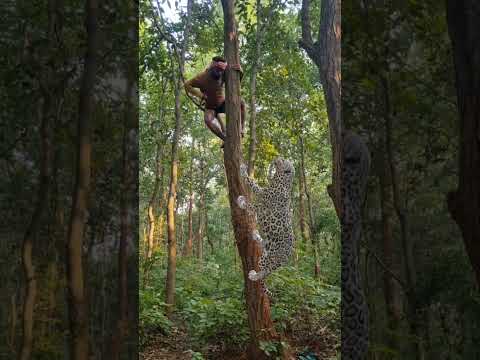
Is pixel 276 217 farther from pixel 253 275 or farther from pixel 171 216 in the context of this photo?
pixel 171 216

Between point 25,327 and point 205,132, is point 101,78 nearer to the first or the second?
point 25,327

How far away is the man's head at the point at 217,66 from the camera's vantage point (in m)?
4.08

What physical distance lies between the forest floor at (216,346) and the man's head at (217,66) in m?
2.69

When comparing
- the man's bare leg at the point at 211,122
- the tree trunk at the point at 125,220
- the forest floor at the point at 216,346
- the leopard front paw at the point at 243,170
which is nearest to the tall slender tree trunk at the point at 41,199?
the tree trunk at the point at 125,220

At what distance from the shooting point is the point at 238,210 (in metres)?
4.03

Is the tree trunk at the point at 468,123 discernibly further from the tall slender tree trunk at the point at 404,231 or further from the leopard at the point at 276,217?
the leopard at the point at 276,217

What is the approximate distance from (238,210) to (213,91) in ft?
3.90

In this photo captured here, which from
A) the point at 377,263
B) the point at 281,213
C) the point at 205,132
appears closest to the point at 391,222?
the point at 377,263

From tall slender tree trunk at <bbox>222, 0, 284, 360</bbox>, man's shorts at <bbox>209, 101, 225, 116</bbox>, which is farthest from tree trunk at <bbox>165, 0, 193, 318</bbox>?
tall slender tree trunk at <bbox>222, 0, 284, 360</bbox>

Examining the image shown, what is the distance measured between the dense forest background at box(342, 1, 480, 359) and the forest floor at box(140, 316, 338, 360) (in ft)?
9.63

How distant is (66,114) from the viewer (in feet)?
5.59

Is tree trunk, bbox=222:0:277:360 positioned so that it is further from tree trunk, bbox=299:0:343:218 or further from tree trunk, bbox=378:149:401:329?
tree trunk, bbox=378:149:401:329

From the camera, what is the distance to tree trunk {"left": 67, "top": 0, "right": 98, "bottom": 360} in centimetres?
164

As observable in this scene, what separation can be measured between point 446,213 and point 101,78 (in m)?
1.44
